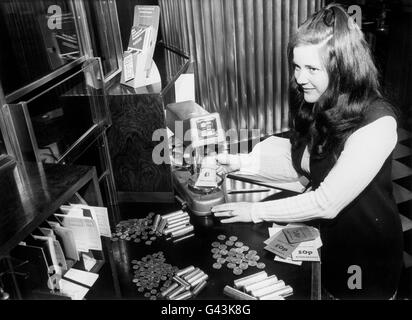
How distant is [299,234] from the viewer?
1.76 metres

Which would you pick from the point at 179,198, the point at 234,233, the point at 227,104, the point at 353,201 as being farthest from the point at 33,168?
the point at 227,104

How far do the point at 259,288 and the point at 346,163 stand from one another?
585mm

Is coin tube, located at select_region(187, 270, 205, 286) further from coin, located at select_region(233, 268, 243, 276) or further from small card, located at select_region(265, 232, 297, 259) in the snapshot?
small card, located at select_region(265, 232, 297, 259)

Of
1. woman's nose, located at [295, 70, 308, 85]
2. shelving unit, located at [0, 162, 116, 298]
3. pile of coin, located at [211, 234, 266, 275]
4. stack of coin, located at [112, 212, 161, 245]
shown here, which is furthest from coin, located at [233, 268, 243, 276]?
woman's nose, located at [295, 70, 308, 85]

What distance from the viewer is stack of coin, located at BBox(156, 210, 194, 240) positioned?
188 cm

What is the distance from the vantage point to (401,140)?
4.62 m

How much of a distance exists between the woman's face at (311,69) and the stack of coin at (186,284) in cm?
89

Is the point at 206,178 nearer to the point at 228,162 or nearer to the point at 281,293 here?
the point at 228,162

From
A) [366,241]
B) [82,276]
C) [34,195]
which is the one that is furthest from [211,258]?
[34,195]

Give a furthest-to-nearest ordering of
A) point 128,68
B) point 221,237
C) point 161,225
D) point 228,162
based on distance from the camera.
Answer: point 128,68
point 228,162
point 161,225
point 221,237

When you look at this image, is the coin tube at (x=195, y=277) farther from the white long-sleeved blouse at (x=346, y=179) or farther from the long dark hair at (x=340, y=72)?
the long dark hair at (x=340, y=72)

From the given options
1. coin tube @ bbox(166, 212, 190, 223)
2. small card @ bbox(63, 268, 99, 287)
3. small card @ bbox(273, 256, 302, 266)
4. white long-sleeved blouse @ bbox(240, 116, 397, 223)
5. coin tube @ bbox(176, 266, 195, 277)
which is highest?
white long-sleeved blouse @ bbox(240, 116, 397, 223)
